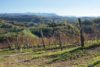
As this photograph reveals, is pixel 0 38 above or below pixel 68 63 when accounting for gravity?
below

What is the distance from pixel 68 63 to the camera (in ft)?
71.7

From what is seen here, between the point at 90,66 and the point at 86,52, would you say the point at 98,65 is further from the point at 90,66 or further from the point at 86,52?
the point at 86,52

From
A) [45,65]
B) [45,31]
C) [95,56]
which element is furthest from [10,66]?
[45,31]

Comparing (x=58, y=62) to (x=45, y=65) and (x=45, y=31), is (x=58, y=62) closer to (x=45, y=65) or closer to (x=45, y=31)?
(x=45, y=65)

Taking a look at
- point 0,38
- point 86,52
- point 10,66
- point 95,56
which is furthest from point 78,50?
point 0,38

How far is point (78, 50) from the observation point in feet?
85.0

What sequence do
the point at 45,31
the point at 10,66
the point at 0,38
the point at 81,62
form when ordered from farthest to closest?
the point at 45,31, the point at 0,38, the point at 10,66, the point at 81,62

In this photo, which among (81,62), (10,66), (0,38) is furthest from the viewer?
(0,38)

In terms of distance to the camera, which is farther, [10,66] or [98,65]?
[10,66]

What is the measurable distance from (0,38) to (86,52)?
234ft

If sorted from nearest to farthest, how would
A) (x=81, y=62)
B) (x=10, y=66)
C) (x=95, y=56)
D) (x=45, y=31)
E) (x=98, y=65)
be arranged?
1. (x=98, y=65)
2. (x=81, y=62)
3. (x=95, y=56)
4. (x=10, y=66)
5. (x=45, y=31)

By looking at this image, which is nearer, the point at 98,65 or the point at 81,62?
the point at 98,65

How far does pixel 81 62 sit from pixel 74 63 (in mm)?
570

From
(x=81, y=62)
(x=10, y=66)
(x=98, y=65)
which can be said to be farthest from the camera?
(x=10, y=66)
